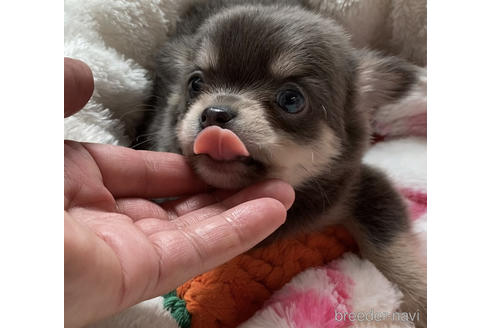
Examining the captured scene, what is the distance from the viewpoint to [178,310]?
127 centimetres

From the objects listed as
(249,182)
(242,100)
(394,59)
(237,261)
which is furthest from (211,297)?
(394,59)

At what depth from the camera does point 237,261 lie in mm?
1384

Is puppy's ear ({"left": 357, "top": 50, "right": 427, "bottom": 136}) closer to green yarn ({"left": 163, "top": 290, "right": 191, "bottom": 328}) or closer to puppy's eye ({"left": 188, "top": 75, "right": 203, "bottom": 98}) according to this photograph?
puppy's eye ({"left": 188, "top": 75, "right": 203, "bottom": 98})

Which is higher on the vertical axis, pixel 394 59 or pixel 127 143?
pixel 394 59

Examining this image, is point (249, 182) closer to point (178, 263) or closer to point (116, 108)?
point (178, 263)

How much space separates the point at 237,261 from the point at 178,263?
0.40 meters

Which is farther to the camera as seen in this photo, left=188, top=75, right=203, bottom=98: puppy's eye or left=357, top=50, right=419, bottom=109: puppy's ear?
left=357, top=50, right=419, bottom=109: puppy's ear

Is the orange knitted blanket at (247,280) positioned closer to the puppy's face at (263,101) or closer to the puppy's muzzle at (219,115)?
the puppy's face at (263,101)

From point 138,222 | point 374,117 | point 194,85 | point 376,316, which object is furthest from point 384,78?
point 138,222

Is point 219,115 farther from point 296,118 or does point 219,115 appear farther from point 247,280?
point 247,280

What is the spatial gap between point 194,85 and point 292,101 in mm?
302

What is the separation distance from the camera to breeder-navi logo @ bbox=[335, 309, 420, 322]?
1.25 m

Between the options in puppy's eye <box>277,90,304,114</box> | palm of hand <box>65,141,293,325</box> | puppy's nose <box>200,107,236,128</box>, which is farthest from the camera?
puppy's eye <box>277,90,304,114</box>

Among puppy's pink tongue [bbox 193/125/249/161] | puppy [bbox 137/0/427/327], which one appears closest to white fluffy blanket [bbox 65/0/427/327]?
puppy [bbox 137/0/427/327]
